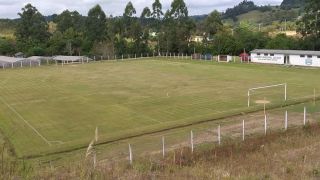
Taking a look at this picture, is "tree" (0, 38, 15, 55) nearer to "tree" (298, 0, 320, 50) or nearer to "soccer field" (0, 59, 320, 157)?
"soccer field" (0, 59, 320, 157)

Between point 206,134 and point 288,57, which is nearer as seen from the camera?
point 206,134

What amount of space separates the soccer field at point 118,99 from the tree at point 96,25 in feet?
131

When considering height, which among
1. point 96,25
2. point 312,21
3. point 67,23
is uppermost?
point 67,23

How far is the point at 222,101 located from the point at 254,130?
36.8 feet

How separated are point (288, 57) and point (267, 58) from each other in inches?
173

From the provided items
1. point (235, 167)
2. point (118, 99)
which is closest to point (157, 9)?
point (118, 99)

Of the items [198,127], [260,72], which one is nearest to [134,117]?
[198,127]

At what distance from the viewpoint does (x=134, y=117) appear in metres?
31.4

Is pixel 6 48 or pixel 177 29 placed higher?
pixel 177 29

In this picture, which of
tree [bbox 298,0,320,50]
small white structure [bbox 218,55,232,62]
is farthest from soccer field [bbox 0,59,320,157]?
tree [bbox 298,0,320,50]

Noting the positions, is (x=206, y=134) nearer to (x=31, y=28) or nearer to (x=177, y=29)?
(x=177, y=29)

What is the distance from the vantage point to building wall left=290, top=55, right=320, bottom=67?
62.8 metres

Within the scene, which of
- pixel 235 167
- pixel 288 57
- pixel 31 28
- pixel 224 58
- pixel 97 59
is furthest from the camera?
pixel 31 28

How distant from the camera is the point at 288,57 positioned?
220 ft
